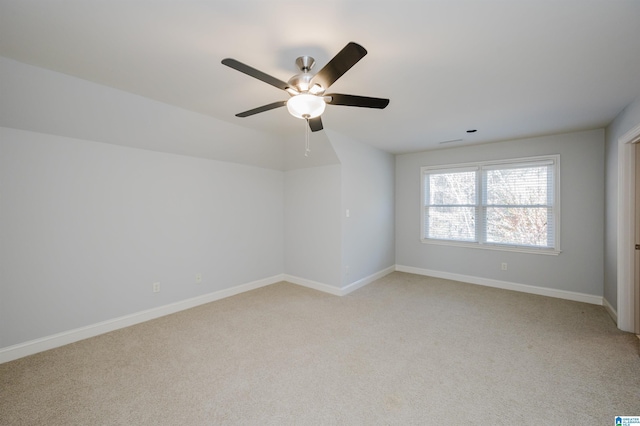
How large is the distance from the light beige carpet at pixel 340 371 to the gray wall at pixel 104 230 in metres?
0.42

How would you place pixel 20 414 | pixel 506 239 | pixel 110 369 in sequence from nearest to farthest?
pixel 20 414
pixel 110 369
pixel 506 239

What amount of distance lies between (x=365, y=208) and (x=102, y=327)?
3888mm

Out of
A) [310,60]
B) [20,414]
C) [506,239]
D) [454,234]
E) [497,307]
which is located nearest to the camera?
[20,414]

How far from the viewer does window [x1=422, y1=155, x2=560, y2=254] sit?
414cm

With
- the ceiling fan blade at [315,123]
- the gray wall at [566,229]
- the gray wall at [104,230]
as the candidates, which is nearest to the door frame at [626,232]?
the gray wall at [566,229]

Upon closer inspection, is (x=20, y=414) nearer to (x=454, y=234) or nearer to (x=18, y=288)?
(x=18, y=288)

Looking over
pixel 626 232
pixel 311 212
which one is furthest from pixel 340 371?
pixel 626 232

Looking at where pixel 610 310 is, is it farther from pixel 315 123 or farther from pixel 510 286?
pixel 315 123

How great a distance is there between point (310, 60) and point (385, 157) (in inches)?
141

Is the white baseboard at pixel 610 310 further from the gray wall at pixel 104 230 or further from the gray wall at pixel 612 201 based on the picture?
the gray wall at pixel 104 230

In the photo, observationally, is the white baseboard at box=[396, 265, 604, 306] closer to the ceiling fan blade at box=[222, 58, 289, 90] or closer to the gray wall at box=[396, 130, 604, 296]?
the gray wall at box=[396, 130, 604, 296]

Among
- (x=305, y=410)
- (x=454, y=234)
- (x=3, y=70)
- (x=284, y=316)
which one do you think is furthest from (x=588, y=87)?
(x=3, y=70)

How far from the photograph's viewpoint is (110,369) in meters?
2.29

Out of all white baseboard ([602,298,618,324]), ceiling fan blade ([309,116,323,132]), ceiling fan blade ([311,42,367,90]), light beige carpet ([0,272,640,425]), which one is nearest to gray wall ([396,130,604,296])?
white baseboard ([602,298,618,324])
